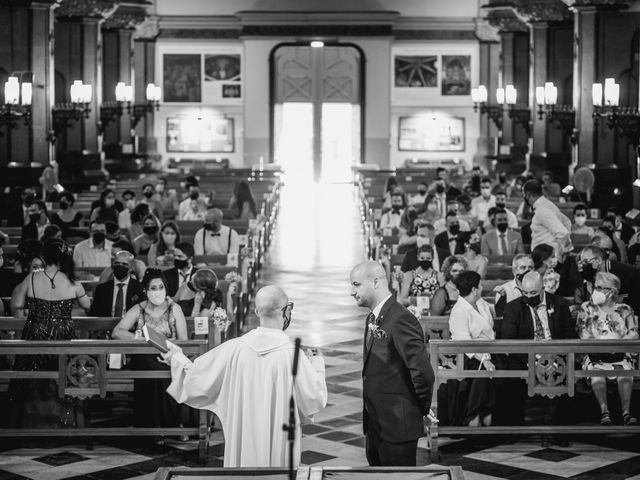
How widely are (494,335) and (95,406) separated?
3.99m

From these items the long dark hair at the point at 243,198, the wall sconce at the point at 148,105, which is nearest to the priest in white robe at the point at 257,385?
the long dark hair at the point at 243,198

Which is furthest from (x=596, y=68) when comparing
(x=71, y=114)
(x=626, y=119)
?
(x=71, y=114)

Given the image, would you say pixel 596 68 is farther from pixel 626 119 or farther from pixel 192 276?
pixel 192 276

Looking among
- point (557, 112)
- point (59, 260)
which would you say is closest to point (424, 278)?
point (59, 260)

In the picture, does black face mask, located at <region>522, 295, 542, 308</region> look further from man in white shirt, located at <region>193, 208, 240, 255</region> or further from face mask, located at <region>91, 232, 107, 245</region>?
man in white shirt, located at <region>193, 208, 240, 255</region>

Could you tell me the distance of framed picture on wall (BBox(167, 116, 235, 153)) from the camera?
45.0 m

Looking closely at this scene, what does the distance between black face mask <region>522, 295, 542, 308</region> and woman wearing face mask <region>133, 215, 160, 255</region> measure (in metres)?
6.87

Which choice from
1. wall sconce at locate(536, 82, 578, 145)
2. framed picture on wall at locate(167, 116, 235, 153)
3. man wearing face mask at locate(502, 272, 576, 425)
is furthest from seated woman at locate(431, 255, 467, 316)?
framed picture on wall at locate(167, 116, 235, 153)

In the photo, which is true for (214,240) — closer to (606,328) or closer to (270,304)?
(606,328)

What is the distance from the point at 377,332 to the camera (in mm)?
7934

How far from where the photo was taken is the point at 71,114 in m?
26.6

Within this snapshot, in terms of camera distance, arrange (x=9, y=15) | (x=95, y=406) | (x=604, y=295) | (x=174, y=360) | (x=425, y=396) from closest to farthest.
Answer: (x=174, y=360), (x=425, y=396), (x=604, y=295), (x=95, y=406), (x=9, y=15)

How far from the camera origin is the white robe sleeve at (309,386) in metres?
7.36

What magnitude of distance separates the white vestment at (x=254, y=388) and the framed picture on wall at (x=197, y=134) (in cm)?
3791
